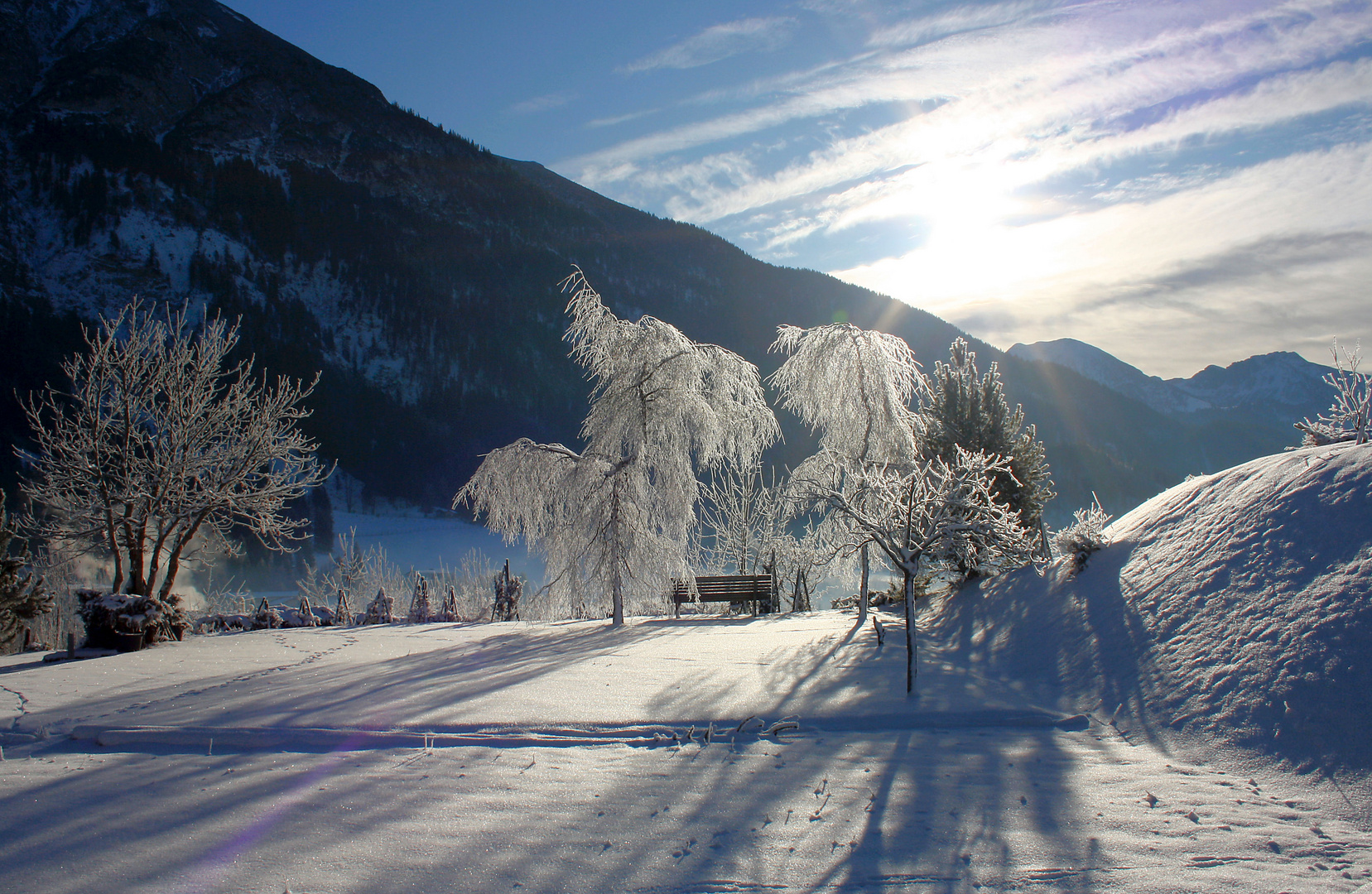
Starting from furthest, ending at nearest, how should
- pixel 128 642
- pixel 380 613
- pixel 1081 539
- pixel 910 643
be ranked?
1. pixel 380 613
2. pixel 128 642
3. pixel 1081 539
4. pixel 910 643

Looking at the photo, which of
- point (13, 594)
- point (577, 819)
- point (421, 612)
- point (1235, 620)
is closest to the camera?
point (577, 819)

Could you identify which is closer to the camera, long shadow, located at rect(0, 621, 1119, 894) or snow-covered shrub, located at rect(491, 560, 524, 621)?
long shadow, located at rect(0, 621, 1119, 894)

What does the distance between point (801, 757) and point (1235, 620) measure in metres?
3.95

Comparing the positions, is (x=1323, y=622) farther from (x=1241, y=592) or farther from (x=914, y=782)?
(x=914, y=782)

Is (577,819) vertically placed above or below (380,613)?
above

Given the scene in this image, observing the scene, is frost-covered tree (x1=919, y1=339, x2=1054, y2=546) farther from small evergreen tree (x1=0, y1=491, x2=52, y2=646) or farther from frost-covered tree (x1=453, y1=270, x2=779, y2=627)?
small evergreen tree (x1=0, y1=491, x2=52, y2=646)

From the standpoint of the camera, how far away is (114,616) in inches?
384

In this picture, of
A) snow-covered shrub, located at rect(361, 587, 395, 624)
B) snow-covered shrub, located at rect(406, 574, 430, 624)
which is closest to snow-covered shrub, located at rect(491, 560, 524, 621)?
snow-covered shrub, located at rect(406, 574, 430, 624)

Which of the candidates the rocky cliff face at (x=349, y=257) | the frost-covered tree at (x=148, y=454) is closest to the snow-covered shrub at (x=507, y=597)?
the frost-covered tree at (x=148, y=454)

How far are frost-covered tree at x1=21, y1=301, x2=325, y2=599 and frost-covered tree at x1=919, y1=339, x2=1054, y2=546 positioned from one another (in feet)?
40.6

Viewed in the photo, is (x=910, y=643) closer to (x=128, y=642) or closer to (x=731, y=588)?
(x=731, y=588)

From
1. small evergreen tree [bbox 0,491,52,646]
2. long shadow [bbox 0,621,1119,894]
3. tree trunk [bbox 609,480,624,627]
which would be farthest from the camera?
small evergreen tree [bbox 0,491,52,646]

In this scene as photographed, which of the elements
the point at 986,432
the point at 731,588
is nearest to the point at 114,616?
the point at 731,588

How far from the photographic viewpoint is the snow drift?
4523mm
